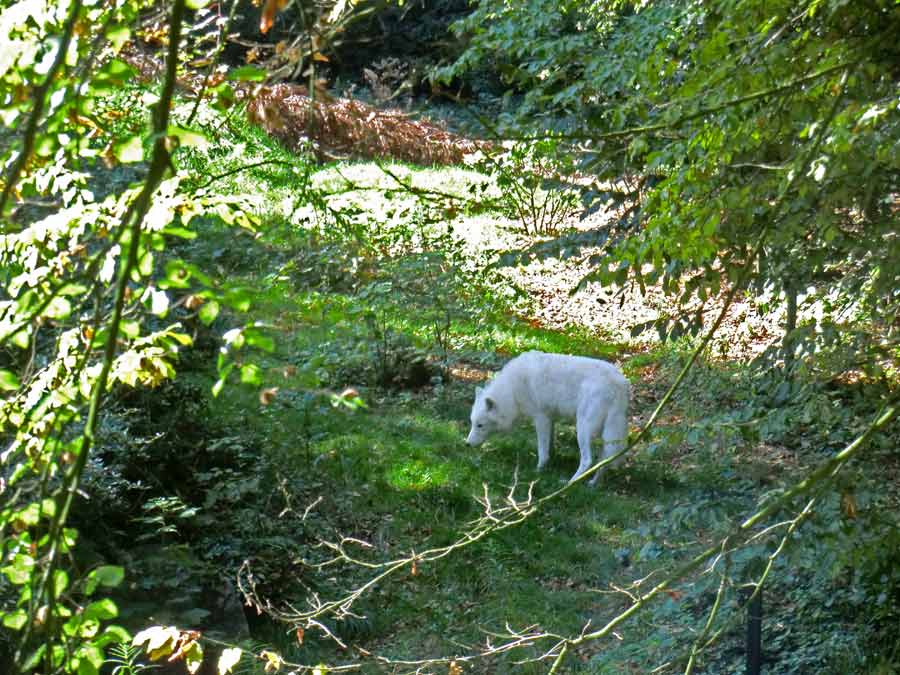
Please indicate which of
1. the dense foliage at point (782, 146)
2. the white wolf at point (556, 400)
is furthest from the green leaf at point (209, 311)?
the white wolf at point (556, 400)

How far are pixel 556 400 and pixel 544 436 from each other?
0.39m

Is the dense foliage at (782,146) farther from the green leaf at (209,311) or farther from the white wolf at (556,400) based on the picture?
the white wolf at (556,400)

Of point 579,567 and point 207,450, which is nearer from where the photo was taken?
point 207,450

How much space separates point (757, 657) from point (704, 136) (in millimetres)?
2333

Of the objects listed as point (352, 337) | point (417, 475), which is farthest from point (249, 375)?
point (352, 337)

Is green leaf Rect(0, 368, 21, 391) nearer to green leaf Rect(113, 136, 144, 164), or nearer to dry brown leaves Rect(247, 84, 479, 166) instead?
green leaf Rect(113, 136, 144, 164)

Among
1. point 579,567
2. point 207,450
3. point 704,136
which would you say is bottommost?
point 579,567

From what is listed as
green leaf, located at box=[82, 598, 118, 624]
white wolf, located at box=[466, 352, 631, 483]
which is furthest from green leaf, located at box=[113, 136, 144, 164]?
white wolf, located at box=[466, 352, 631, 483]

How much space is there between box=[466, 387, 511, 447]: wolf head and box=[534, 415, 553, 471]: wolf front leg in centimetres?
31

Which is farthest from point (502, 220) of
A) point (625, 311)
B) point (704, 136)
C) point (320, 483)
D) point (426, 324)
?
point (704, 136)

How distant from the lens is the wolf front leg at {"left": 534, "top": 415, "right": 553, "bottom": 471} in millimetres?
9719

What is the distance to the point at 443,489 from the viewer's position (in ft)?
28.2

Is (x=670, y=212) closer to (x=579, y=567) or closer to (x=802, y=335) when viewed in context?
(x=802, y=335)

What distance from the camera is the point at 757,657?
15.6 feet
